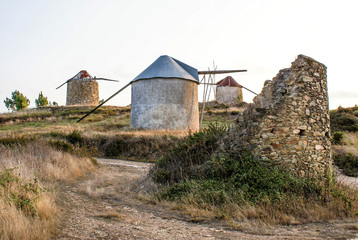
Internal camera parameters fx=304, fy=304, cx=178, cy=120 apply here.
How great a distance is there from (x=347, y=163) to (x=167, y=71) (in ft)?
40.5

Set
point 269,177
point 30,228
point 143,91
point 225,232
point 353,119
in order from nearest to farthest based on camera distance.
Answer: point 30,228
point 225,232
point 269,177
point 143,91
point 353,119

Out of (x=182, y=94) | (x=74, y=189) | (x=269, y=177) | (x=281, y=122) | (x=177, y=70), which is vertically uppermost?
(x=177, y=70)

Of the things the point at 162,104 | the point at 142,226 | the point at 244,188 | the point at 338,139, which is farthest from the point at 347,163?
the point at 142,226

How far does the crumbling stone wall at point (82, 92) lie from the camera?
41375 millimetres

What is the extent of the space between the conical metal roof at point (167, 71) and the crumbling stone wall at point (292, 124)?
13.9 m

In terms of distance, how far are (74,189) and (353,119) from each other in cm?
2295

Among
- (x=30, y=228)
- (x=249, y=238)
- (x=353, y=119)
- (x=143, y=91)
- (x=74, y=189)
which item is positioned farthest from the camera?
(x=353, y=119)

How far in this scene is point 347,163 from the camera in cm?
1394

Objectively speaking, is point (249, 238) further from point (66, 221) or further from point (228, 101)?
point (228, 101)

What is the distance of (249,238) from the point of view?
4.32 metres

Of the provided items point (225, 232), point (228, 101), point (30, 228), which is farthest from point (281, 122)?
point (228, 101)

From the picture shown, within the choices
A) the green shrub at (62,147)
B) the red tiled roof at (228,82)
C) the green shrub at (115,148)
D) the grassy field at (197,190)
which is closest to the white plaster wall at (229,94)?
the red tiled roof at (228,82)

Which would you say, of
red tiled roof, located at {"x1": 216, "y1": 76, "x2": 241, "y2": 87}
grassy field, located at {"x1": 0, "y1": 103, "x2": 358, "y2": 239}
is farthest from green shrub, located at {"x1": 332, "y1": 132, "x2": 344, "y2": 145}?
red tiled roof, located at {"x1": 216, "y1": 76, "x2": 241, "y2": 87}

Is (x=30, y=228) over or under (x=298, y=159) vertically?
under
